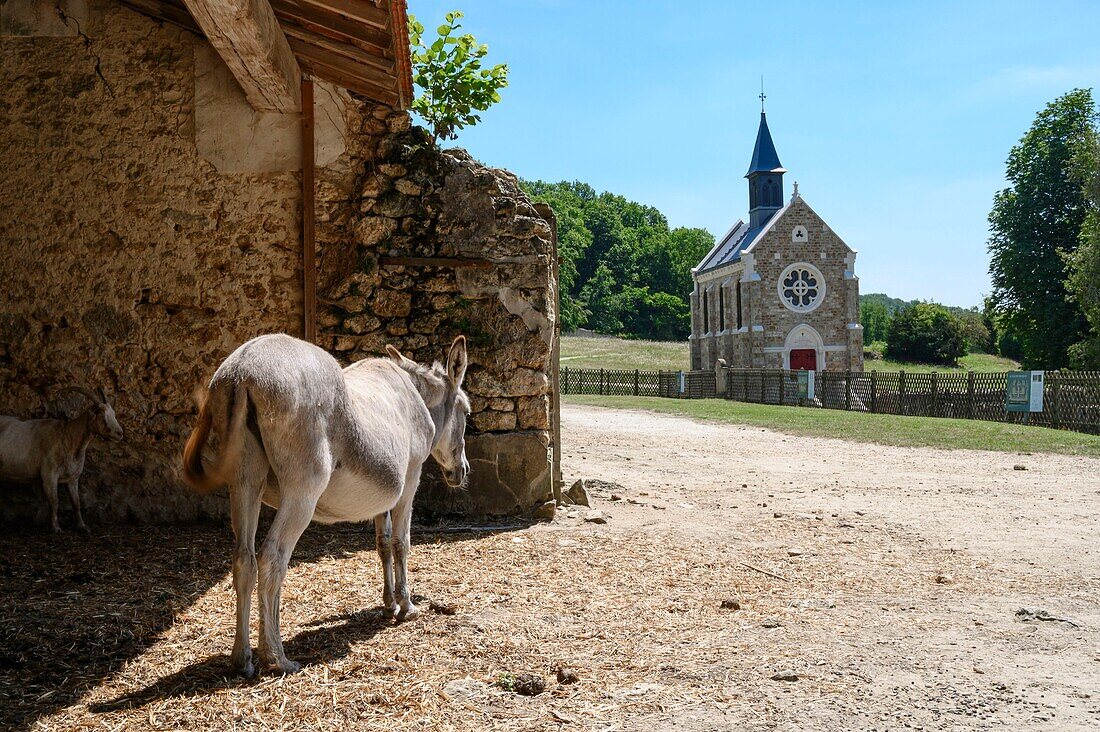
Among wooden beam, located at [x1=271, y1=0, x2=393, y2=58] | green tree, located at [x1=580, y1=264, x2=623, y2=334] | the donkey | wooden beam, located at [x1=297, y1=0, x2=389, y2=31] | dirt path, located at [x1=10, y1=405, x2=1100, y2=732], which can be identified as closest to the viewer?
→ dirt path, located at [x1=10, y1=405, x2=1100, y2=732]

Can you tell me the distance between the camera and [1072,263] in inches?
1382

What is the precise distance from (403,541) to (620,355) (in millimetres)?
60301

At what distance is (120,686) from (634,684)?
2325mm

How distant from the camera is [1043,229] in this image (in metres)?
43.5

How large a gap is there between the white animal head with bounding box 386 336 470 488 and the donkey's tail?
1.55 metres

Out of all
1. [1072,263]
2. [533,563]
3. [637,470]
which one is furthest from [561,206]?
[533,563]

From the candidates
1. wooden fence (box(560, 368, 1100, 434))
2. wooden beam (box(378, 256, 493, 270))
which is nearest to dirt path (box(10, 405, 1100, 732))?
wooden beam (box(378, 256, 493, 270))

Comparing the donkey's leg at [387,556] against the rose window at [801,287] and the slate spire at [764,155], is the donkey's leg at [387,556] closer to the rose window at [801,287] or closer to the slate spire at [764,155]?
the rose window at [801,287]

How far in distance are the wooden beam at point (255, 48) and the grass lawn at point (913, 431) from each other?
1360 cm

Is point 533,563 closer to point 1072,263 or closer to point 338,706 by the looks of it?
point 338,706

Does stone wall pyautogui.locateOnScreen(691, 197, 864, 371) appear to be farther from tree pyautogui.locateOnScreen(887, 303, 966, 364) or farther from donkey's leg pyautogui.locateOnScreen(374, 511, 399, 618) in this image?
donkey's leg pyautogui.locateOnScreen(374, 511, 399, 618)

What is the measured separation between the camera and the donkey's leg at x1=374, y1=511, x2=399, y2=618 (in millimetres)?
4848

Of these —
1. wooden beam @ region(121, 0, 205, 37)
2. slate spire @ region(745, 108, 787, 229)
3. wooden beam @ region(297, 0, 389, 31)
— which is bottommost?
wooden beam @ region(297, 0, 389, 31)

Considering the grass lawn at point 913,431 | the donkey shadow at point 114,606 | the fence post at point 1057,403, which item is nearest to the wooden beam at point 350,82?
the donkey shadow at point 114,606
